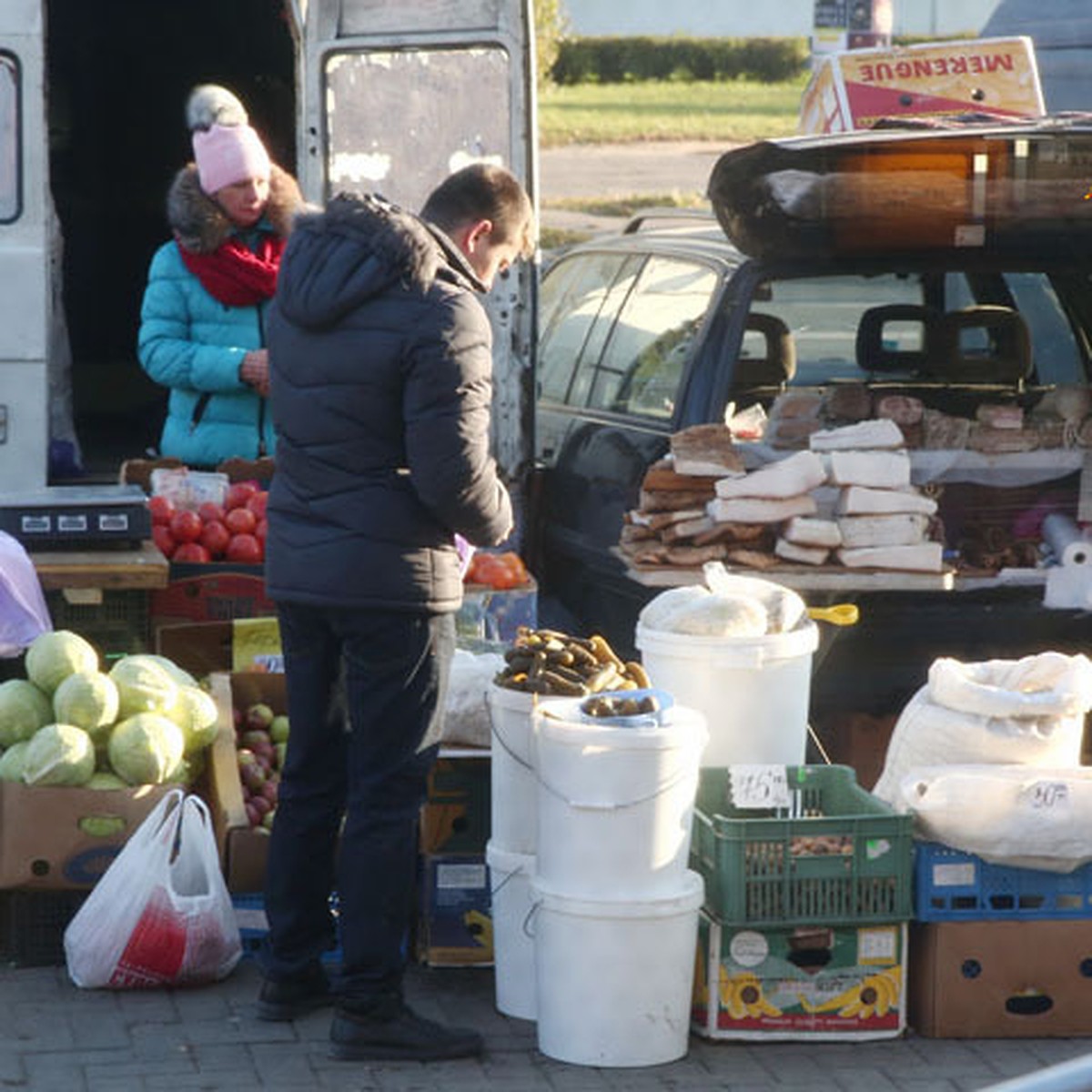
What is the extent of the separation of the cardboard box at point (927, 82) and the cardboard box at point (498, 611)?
9.77 ft

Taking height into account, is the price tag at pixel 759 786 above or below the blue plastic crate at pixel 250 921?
above

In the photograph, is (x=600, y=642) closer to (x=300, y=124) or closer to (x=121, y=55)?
(x=300, y=124)

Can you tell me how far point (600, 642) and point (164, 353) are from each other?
227cm

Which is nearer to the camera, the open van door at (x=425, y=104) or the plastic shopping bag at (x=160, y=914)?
the plastic shopping bag at (x=160, y=914)

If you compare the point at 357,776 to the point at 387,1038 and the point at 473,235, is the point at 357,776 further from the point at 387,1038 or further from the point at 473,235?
the point at 473,235

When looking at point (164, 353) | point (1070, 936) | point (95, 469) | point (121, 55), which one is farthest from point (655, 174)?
point (1070, 936)

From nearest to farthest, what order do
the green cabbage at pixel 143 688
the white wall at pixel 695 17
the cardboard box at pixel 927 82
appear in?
the green cabbage at pixel 143 688 < the cardboard box at pixel 927 82 < the white wall at pixel 695 17

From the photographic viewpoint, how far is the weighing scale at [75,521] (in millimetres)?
6855

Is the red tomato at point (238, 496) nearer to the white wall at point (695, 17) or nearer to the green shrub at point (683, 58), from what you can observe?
the green shrub at point (683, 58)

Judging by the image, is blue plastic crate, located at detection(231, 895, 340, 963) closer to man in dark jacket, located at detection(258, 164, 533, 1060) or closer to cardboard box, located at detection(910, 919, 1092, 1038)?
man in dark jacket, located at detection(258, 164, 533, 1060)

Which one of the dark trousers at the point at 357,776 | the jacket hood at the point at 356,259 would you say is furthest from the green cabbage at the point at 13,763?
the jacket hood at the point at 356,259

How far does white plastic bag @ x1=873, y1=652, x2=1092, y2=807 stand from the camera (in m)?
5.53

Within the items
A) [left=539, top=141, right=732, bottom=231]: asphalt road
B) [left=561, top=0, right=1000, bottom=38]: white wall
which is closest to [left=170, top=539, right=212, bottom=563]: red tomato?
[left=539, top=141, right=732, bottom=231]: asphalt road

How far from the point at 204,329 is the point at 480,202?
243cm
